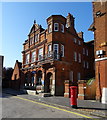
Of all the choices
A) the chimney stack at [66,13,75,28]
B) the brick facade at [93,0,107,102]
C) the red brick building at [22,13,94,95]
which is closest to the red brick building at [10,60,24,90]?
the red brick building at [22,13,94,95]

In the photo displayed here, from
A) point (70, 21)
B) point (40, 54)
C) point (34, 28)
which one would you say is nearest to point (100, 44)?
point (40, 54)

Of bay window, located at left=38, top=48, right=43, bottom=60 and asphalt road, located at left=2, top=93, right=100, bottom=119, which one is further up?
bay window, located at left=38, top=48, right=43, bottom=60

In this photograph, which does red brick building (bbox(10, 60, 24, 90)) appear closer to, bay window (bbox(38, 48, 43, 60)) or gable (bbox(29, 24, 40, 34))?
bay window (bbox(38, 48, 43, 60))

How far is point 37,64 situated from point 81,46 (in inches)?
435

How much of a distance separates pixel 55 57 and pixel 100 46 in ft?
29.7

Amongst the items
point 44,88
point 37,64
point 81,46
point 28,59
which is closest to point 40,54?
point 37,64

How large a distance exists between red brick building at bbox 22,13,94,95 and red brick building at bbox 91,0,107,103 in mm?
5020

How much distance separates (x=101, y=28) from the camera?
1248cm

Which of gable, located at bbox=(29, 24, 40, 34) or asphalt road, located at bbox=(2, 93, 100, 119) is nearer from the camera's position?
asphalt road, located at bbox=(2, 93, 100, 119)

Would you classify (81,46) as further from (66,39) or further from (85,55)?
(66,39)

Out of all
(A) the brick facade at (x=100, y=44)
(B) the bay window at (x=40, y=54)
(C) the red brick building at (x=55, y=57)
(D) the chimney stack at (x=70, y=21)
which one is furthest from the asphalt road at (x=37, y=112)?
(D) the chimney stack at (x=70, y=21)

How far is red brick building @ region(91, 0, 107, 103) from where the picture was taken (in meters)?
11.5

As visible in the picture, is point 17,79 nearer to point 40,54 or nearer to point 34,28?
point 40,54

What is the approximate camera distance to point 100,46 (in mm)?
12250
